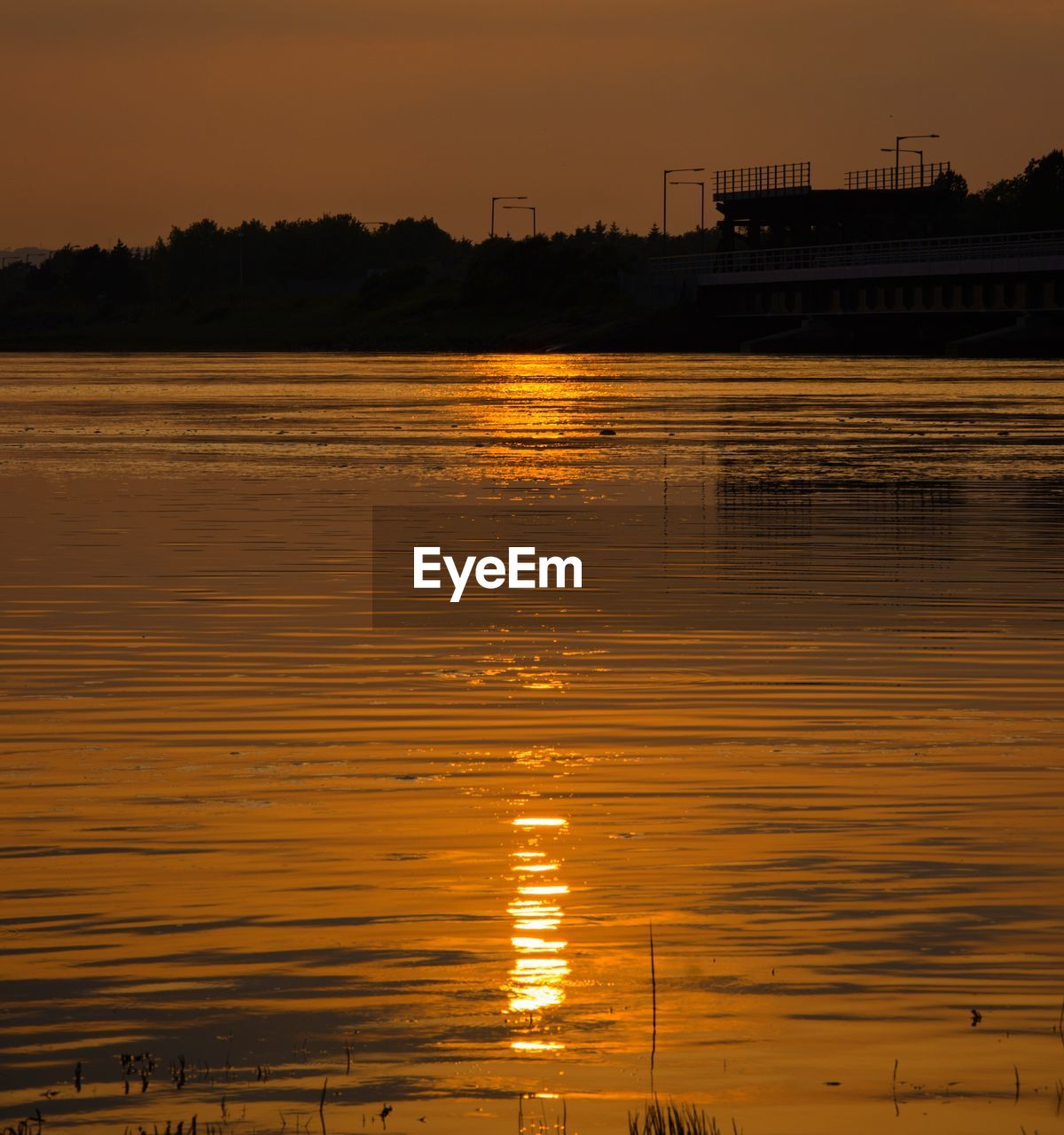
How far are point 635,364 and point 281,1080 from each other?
445 feet

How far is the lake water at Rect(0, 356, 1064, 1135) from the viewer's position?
27.7 ft

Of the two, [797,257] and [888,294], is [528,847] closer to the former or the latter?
[888,294]

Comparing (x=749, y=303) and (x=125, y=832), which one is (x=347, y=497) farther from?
(x=749, y=303)

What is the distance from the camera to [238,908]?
1078 cm

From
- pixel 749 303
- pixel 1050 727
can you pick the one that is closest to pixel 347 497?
pixel 1050 727

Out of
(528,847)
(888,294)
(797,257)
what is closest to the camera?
(528,847)

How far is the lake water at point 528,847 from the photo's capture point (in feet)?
27.7

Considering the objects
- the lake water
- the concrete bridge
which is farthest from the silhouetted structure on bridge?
Answer: the lake water

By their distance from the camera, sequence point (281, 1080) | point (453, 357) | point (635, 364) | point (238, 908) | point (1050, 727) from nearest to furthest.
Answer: point (281, 1080), point (238, 908), point (1050, 727), point (635, 364), point (453, 357)

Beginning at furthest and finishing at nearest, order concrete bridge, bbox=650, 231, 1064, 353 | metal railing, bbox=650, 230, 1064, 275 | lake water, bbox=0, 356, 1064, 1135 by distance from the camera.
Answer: metal railing, bbox=650, 230, 1064, 275, concrete bridge, bbox=650, 231, 1064, 353, lake water, bbox=0, 356, 1064, 1135

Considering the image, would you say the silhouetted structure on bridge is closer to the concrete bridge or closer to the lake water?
the concrete bridge

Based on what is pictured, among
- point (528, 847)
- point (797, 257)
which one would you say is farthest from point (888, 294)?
point (528, 847)

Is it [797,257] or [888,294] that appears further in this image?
[797,257]

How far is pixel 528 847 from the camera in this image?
39.6 feet
